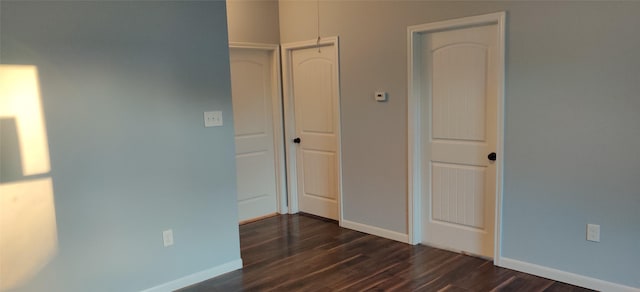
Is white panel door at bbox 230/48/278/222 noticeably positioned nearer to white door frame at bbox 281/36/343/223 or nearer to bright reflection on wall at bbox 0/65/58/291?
white door frame at bbox 281/36/343/223

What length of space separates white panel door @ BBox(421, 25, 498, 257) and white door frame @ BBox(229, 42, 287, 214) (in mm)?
1736

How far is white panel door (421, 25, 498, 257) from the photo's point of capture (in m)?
3.46

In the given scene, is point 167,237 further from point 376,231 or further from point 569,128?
point 569,128

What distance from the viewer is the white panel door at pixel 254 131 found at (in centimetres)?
470

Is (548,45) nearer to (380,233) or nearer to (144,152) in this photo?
(380,233)

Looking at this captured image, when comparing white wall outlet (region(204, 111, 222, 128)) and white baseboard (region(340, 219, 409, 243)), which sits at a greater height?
white wall outlet (region(204, 111, 222, 128))

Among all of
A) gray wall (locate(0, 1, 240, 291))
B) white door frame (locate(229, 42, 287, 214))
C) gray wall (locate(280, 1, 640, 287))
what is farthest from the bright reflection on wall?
gray wall (locate(280, 1, 640, 287))

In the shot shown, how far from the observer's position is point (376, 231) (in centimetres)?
427

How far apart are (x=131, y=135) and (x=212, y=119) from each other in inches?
23.3

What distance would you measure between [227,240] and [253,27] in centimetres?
227

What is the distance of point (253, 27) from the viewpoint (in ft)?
15.2

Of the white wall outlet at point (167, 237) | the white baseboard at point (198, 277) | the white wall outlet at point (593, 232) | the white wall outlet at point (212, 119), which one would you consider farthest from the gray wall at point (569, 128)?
the white wall outlet at point (167, 237)

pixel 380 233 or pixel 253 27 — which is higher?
pixel 253 27

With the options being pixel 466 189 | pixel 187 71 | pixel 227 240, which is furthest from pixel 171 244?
pixel 466 189
